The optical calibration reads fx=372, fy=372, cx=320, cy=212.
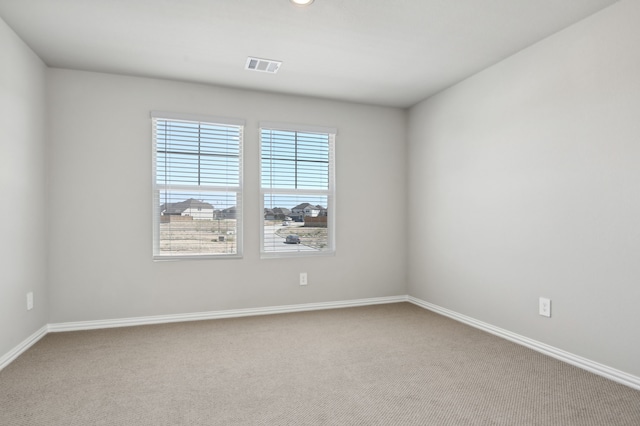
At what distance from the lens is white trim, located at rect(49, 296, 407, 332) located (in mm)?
3469

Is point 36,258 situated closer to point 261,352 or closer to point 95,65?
point 95,65

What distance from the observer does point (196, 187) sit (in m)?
3.85

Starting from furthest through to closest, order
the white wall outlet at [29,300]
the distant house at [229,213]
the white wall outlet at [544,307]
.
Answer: the distant house at [229,213], the white wall outlet at [29,300], the white wall outlet at [544,307]

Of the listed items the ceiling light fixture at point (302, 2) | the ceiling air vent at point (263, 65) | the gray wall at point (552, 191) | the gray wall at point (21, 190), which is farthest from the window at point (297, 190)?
the gray wall at point (21, 190)

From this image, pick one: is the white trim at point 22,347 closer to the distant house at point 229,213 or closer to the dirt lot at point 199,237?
the dirt lot at point 199,237

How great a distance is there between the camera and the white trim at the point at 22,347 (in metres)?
2.61

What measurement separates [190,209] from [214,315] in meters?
1.13

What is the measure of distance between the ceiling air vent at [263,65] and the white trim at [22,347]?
2906 mm

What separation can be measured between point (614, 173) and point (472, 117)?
1.47 metres

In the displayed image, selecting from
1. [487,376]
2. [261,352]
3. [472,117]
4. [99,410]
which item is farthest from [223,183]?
[487,376]

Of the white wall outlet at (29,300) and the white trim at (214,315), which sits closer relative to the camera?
the white wall outlet at (29,300)

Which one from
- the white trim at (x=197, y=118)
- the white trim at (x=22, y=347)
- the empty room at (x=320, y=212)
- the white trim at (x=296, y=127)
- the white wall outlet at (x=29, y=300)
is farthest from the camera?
the white trim at (x=296, y=127)

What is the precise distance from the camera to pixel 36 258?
3.18 metres

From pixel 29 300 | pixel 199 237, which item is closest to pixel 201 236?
pixel 199 237
